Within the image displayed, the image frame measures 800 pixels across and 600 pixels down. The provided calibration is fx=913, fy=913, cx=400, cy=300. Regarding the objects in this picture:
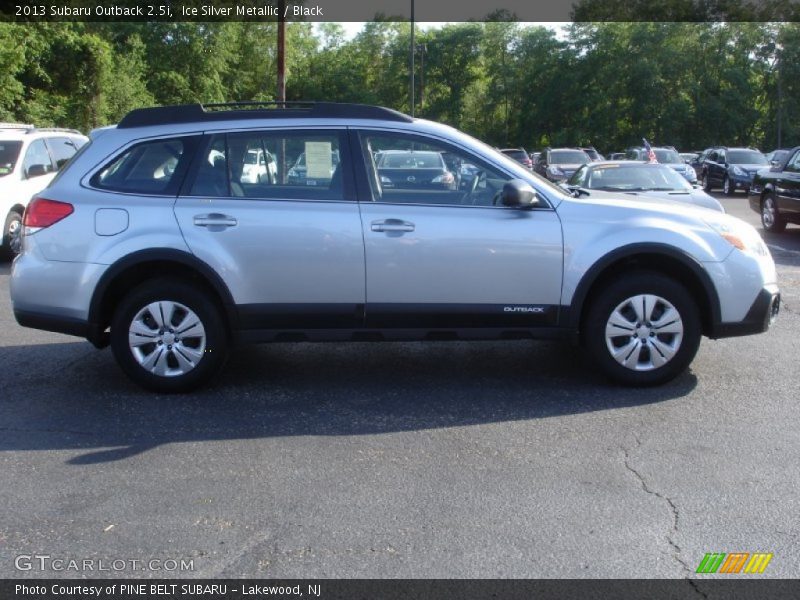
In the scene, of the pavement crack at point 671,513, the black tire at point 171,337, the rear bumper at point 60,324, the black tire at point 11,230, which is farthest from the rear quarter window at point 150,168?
the black tire at point 11,230

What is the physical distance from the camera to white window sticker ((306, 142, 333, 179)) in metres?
6.14

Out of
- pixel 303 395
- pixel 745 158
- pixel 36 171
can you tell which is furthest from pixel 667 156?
pixel 303 395

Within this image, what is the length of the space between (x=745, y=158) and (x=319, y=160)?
93.2ft

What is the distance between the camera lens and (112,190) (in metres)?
6.13

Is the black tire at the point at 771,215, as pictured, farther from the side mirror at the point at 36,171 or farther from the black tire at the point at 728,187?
the black tire at the point at 728,187

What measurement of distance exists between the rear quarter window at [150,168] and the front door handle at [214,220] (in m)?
0.27

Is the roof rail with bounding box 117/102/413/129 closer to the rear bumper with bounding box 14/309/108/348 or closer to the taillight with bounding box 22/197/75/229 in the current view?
the taillight with bounding box 22/197/75/229

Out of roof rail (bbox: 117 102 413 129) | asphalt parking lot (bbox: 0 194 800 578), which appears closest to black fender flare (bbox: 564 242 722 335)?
asphalt parking lot (bbox: 0 194 800 578)

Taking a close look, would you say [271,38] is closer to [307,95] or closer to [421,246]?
[307,95]

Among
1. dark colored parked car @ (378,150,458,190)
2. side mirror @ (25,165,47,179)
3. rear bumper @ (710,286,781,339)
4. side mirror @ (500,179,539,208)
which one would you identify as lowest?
rear bumper @ (710,286,781,339)

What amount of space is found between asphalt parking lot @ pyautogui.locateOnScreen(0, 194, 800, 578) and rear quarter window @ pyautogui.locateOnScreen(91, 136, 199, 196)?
1405 mm

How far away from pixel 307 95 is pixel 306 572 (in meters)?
67.9

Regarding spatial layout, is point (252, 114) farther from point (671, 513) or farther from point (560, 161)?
point (560, 161)
